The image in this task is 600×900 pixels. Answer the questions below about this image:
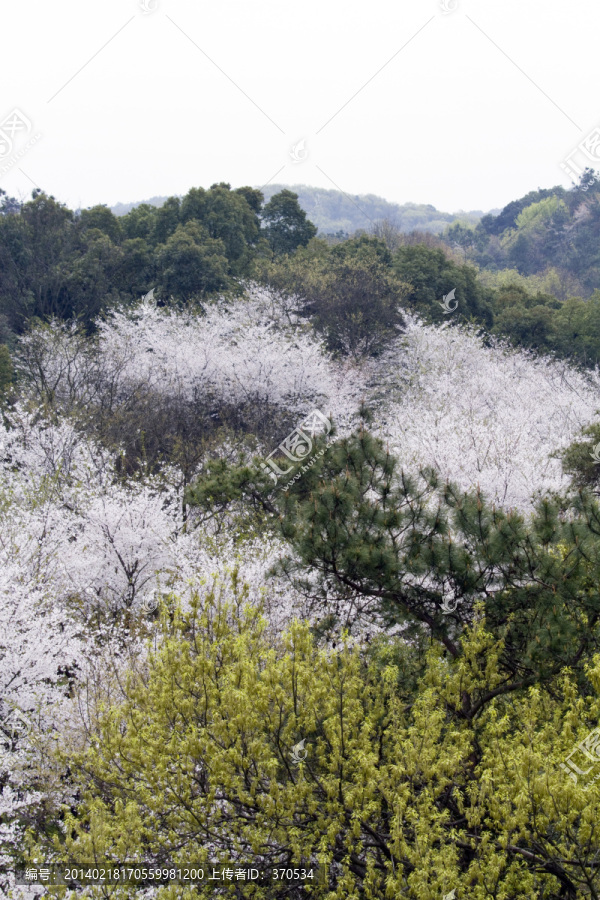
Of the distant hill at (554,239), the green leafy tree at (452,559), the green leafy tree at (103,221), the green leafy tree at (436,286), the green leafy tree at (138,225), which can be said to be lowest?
the green leafy tree at (103,221)

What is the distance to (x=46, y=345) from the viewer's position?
22203mm

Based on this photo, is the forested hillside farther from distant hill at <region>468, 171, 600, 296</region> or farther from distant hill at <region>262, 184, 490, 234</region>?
distant hill at <region>262, 184, 490, 234</region>

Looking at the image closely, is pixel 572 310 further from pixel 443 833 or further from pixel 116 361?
pixel 443 833

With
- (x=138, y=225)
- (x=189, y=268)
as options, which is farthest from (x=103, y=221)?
(x=189, y=268)

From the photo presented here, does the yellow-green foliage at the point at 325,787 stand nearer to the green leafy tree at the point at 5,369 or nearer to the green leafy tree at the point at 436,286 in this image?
the green leafy tree at the point at 5,369

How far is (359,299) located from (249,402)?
29.9 feet

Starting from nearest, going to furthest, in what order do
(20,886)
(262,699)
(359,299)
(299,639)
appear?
(262,699)
(299,639)
(20,886)
(359,299)

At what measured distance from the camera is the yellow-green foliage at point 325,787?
4.60m

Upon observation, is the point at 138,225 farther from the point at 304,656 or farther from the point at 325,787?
the point at 325,787

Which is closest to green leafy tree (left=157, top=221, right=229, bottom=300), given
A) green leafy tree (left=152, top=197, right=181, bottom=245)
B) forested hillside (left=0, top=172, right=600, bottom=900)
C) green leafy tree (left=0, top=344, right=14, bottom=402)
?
green leafy tree (left=152, top=197, right=181, bottom=245)

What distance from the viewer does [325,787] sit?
508 centimetres

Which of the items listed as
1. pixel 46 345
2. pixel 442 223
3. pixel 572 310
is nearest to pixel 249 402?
pixel 46 345

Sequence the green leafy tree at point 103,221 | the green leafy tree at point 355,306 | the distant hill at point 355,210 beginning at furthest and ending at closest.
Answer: the distant hill at point 355,210, the green leafy tree at point 103,221, the green leafy tree at point 355,306

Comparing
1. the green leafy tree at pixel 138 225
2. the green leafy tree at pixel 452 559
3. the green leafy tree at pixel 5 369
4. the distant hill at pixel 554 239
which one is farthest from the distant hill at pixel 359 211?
the green leafy tree at pixel 452 559
